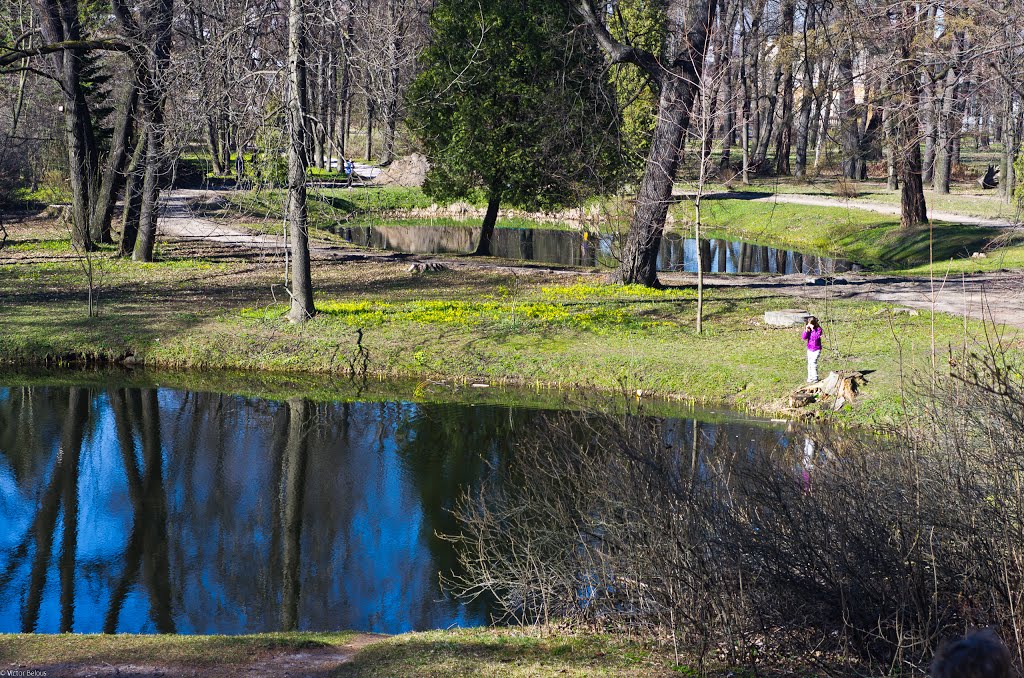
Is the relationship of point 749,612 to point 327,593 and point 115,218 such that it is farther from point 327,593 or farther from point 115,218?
point 115,218

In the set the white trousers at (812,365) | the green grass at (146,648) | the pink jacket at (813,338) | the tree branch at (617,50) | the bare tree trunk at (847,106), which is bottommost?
the green grass at (146,648)

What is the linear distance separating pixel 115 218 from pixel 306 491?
27190mm

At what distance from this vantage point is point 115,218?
36875 millimetres

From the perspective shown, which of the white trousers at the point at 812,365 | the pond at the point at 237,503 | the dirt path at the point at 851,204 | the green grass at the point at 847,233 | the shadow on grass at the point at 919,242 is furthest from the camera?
the dirt path at the point at 851,204

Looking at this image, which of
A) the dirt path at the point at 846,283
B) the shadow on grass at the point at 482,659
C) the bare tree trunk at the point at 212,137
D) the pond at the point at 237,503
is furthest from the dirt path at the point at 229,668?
the bare tree trunk at the point at 212,137

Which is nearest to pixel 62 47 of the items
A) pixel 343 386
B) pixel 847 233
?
pixel 343 386

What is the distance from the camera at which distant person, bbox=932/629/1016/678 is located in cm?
316

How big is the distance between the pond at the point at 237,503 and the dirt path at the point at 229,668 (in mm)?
1791

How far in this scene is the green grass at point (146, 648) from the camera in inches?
287

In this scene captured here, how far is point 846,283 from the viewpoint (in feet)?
80.4

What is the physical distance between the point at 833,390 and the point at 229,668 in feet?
36.7

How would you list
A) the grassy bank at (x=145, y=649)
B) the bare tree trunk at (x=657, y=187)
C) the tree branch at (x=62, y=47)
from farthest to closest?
the tree branch at (x=62, y=47) < the bare tree trunk at (x=657, y=187) < the grassy bank at (x=145, y=649)


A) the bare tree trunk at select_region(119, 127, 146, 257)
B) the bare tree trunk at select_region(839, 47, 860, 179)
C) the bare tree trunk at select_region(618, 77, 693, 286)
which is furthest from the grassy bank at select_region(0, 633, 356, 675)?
the bare tree trunk at select_region(119, 127, 146, 257)

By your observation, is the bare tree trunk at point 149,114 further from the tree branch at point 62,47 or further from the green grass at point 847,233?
the green grass at point 847,233
